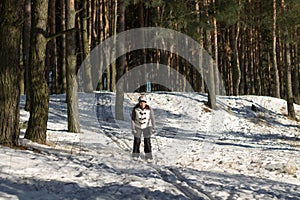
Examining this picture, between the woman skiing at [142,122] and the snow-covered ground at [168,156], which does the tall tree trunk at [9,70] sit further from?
the woman skiing at [142,122]

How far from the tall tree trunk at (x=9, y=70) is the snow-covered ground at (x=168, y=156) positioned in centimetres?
58

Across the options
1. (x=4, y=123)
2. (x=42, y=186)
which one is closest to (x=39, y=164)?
(x=42, y=186)

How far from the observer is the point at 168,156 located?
9.91m

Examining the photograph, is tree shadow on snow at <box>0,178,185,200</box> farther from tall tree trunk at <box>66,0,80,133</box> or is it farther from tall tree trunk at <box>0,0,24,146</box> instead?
tall tree trunk at <box>66,0,80,133</box>

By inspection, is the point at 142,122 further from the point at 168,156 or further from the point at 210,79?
the point at 210,79

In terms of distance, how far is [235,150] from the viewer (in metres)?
11.2

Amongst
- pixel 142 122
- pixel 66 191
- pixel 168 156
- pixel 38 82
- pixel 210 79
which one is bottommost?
pixel 168 156

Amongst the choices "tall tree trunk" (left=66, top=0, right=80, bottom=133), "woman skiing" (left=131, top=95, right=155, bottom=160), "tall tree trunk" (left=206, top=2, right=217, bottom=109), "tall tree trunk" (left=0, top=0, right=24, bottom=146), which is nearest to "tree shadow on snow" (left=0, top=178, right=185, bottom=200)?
"tall tree trunk" (left=0, top=0, right=24, bottom=146)

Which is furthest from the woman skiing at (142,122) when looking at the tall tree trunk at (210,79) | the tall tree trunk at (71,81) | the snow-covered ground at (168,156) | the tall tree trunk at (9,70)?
the tall tree trunk at (210,79)

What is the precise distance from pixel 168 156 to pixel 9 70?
506cm

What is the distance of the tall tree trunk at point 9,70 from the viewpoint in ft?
23.4

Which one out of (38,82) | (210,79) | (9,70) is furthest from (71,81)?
(210,79)

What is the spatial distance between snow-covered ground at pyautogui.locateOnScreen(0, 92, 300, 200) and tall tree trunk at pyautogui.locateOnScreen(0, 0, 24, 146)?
22.7 inches

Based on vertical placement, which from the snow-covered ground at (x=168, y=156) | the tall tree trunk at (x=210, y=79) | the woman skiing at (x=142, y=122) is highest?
the tall tree trunk at (x=210, y=79)
